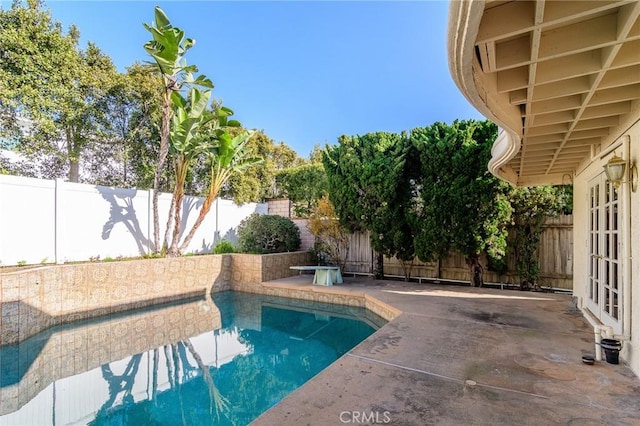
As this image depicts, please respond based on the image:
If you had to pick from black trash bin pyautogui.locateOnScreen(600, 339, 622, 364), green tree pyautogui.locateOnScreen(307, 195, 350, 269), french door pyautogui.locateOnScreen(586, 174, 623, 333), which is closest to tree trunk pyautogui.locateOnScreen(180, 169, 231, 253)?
green tree pyautogui.locateOnScreen(307, 195, 350, 269)

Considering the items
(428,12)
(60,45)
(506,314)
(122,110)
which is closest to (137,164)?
(122,110)

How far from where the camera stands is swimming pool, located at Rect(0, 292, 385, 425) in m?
3.60

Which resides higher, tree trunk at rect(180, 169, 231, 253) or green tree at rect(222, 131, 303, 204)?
green tree at rect(222, 131, 303, 204)

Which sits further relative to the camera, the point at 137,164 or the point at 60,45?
the point at 137,164

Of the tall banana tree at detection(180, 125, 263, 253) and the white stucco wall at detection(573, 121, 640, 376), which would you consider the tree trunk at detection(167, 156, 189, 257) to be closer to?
the tall banana tree at detection(180, 125, 263, 253)

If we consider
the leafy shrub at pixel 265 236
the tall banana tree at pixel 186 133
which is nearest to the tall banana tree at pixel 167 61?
the tall banana tree at pixel 186 133

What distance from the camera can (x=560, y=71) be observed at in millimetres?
2607

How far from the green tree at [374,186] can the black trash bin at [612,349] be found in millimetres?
5679

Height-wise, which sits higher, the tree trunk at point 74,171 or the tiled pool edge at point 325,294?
the tree trunk at point 74,171

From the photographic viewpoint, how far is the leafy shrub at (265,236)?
1077 centimetres

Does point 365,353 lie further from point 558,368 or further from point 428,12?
point 428,12

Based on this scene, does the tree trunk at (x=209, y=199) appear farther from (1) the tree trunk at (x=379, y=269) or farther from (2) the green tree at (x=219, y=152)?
(1) the tree trunk at (x=379, y=269)

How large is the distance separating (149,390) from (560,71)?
5.75m

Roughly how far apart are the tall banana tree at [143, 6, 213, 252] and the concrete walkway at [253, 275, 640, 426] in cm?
804
